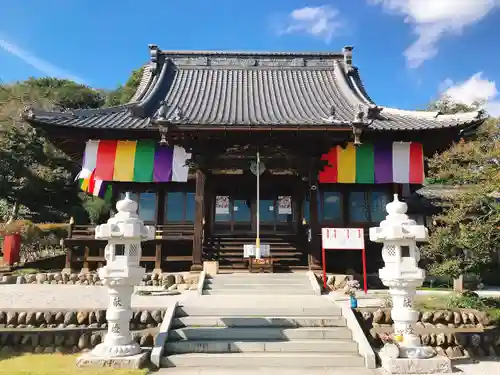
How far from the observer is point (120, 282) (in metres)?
7.46

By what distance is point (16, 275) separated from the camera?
1567 cm

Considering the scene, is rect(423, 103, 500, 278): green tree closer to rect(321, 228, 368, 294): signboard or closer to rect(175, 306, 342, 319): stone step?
rect(321, 228, 368, 294): signboard

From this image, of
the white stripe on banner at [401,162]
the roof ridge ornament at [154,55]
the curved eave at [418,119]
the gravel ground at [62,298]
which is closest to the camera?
the gravel ground at [62,298]

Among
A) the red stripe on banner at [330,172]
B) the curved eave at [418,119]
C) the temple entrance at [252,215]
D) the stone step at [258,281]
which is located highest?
the curved eave at [418,119]

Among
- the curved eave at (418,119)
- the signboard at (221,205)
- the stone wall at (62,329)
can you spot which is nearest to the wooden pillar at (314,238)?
the curved eave at (418,119)

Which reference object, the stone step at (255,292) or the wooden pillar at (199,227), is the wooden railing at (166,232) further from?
the stone step at (255,292)

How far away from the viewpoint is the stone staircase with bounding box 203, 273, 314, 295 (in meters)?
11.7

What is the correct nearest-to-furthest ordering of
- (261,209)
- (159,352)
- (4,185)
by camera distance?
(159,352) → (261,209) → (4,185)

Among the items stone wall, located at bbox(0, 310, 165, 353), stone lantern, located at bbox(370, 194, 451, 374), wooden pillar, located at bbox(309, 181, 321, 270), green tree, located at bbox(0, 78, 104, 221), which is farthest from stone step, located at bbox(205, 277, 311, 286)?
green tree, located at bbox(0, 78, 104, 221)

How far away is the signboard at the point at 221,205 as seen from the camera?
17469mm

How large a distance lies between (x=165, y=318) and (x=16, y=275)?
1047cm

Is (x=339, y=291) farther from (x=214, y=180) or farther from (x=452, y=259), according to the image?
(x=214, y=180)

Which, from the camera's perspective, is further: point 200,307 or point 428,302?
point 428,302

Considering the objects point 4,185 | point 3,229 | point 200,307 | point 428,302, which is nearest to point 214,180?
point 200,307
